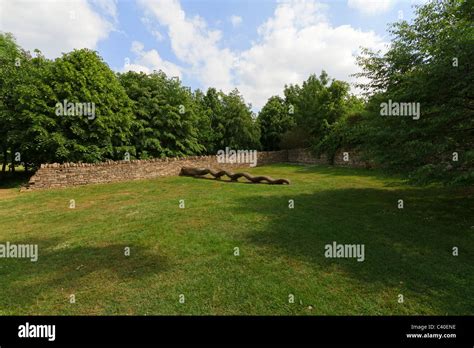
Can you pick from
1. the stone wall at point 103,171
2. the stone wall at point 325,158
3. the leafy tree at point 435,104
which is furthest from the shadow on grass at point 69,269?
the stone wall at point 325,158

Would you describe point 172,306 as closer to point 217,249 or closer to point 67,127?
point 217,249

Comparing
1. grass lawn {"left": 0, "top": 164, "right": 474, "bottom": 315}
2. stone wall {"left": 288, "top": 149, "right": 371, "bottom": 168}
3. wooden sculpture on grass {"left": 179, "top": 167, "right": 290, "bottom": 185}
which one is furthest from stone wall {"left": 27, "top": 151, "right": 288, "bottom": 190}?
stone wall {"left": 288, "top": 149, "right": 371, "bottom": 168}

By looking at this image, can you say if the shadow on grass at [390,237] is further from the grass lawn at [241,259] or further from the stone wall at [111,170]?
the stone wall at [111,170]

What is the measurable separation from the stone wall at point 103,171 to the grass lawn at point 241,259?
4.14 meters

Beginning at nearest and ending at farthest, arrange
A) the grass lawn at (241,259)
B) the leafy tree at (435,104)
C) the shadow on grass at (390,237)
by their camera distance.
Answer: the grass lawn at (241,259)
the shadow on grass at (390,237)
the leafy tree at (435,104)

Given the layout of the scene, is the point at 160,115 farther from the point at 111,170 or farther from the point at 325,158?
the point at 325,158

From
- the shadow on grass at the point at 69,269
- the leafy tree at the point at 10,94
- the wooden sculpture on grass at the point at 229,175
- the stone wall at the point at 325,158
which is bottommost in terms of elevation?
the shadow on grass at the point at 69,269

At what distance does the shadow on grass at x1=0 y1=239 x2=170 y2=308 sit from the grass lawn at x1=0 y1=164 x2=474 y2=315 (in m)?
0.02

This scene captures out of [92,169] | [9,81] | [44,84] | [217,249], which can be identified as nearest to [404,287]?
[217,249]

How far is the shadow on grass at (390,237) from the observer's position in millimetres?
4130

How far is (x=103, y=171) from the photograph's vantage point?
1534cm

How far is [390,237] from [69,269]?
688cm

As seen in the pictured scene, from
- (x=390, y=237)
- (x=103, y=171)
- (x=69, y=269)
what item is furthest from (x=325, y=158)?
(x=69, y=269)

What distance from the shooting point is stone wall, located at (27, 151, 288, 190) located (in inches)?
523
